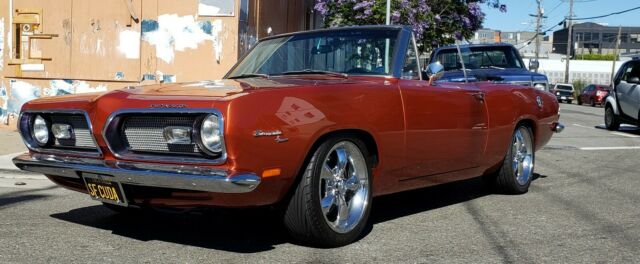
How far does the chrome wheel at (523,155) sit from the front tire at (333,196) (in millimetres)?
2650

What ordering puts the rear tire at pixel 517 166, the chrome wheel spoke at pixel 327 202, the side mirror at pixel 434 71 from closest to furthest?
the chrome wheel spoke at pixel 327 202 < the side mirror at pixel 434 71 < the rear tire at pixel 517 166

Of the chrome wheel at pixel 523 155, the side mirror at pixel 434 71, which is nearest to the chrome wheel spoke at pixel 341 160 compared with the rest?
the side mirror at pixel 434 71

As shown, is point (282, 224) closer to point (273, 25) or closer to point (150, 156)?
point (150, 156)

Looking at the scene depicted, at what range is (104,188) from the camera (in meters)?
4.38

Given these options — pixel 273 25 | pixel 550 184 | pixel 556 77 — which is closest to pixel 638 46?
pixel 556 77

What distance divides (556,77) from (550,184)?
203 ft

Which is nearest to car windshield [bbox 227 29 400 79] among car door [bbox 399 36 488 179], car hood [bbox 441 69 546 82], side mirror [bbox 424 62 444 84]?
car door [bbox 399 36 488 179]

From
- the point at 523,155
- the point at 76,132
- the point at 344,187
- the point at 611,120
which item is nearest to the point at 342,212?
the point at 344,187

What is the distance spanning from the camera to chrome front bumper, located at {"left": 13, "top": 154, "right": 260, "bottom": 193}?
3850 mm

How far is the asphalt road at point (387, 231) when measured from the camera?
14.6ft

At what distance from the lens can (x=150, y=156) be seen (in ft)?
13.8

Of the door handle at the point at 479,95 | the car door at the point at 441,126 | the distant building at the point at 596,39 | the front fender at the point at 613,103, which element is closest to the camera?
the car door at the point at 441,126

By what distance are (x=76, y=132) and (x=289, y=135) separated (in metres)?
1.55

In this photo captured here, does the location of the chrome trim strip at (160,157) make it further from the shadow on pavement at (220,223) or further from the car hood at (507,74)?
the car hood at (507,74)
